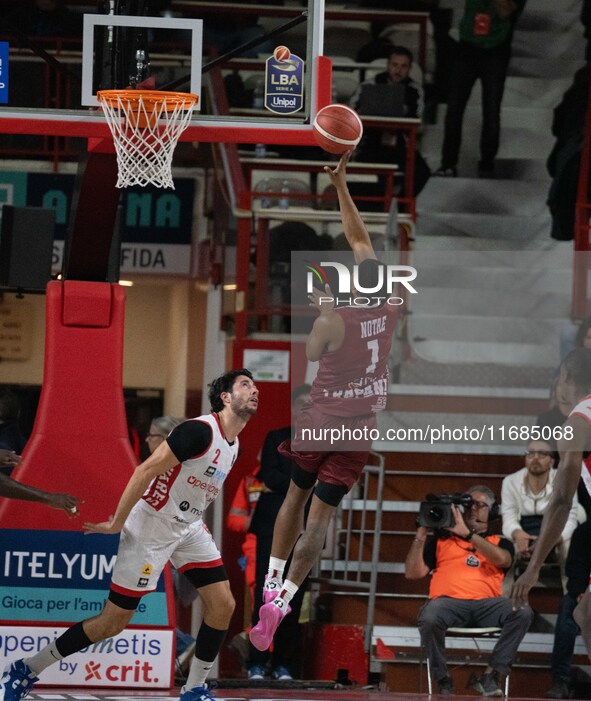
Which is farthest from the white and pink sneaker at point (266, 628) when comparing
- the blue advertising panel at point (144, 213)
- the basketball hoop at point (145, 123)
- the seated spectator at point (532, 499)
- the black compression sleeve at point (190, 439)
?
the blue advertising panel at point (144, 213)

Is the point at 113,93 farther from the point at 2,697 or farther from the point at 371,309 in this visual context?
the point at 2,697

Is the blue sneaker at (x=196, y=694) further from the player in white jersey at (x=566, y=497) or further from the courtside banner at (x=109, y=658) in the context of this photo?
the player in white jersey at (x=566, y=497)

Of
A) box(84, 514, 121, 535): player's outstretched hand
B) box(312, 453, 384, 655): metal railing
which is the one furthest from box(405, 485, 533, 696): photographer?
box(84, 514, 121, 535): player's outstretched hand

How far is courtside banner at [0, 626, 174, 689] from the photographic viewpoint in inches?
367

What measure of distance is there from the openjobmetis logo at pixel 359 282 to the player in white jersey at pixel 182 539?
91 cm

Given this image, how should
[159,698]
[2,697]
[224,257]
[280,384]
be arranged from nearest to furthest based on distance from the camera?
[2,697], [159,698], [280,384], [224,257]

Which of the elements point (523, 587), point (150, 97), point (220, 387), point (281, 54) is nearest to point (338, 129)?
point (281, 54)

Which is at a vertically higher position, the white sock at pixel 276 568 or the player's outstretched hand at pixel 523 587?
the player's outstretched hand at pixel 523 587

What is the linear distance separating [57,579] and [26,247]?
2093 millimetres

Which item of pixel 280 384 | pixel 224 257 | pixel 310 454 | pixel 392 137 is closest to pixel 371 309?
pixel 310 454

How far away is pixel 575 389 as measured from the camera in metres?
7.41

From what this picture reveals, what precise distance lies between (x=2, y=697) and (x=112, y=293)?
2638mm

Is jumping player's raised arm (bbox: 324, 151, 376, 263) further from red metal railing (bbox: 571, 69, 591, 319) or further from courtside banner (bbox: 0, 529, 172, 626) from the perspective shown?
red metal railing (bbox: 571, 69, 591, 319)

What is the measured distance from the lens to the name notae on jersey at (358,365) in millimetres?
8438
